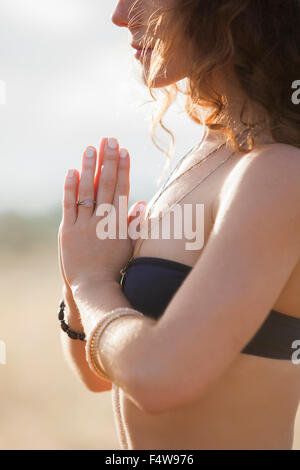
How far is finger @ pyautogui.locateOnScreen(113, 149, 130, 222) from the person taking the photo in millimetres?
1938

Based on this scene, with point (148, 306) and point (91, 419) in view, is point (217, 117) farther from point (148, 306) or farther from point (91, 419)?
point (91, 419)

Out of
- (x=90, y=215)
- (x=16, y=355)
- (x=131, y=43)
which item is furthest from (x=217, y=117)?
(x=16, y=355)

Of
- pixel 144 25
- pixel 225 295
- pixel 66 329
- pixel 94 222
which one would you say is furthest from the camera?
pixel 66 329

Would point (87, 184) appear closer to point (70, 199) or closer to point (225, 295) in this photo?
point (70, 199)

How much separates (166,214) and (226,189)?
0.37 meters

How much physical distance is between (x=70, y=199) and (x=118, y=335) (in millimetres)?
642

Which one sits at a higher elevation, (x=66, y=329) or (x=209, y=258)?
(x=209, y=258)

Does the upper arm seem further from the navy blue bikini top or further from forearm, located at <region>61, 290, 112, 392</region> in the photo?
forearm, located at <region>61, 290, 112, 392</region>

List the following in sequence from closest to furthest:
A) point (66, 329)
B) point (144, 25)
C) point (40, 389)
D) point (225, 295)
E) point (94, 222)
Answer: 1. point (225, 295)
2. point (94, 222)
3. point (144, 25)
4. point (66, 329)
5. point (40, 389)

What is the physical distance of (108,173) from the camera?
195 cm

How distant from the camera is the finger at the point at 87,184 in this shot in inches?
76.0

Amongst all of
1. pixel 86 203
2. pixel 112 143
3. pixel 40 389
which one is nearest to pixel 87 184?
pixel 86 203

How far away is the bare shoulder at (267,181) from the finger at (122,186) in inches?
17.8

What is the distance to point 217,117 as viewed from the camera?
222cm
